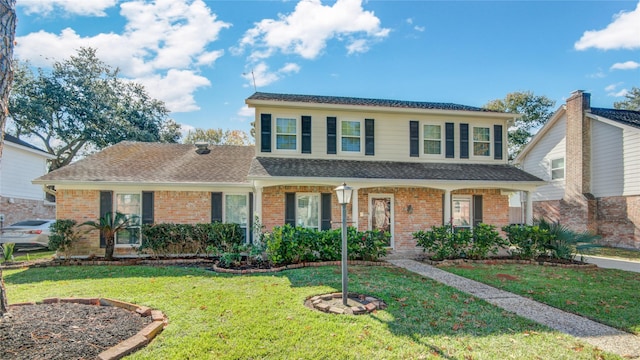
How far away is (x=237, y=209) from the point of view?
12.6 m

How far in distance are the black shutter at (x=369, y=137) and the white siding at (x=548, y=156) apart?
10.4 m

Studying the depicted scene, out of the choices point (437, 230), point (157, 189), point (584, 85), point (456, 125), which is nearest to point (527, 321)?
point (437, 230)

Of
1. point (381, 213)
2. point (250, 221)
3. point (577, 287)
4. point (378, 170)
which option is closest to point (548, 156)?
point (381, 213)

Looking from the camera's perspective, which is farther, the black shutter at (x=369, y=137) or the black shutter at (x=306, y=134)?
the black shutter at (x=369, y=137)

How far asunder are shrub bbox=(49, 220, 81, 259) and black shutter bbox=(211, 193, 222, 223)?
164 inches

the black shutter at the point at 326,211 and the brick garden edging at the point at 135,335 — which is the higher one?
the black shutter at the point at 326,211

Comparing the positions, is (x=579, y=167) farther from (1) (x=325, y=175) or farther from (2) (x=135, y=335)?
(2) (x=135, y=335)

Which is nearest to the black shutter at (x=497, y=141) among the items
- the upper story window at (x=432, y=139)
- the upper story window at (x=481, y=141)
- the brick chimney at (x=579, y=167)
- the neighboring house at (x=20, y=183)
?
the upper story window at (x=481, y=141)

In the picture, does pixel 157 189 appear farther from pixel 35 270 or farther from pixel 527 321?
pixel 527 321

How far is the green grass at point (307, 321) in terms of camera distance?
13.3 ft

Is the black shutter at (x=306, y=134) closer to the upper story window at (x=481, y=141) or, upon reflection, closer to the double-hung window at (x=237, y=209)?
the double-hung window at (x=237, y=209)

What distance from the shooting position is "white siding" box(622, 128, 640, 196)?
14250 millimetres

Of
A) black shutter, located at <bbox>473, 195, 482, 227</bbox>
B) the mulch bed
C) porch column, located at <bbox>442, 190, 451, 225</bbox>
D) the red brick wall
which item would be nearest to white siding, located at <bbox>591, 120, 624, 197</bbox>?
black shutter, located at <bbox>473, 195, 482, 227</bbox>

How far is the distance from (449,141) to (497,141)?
2094mm
